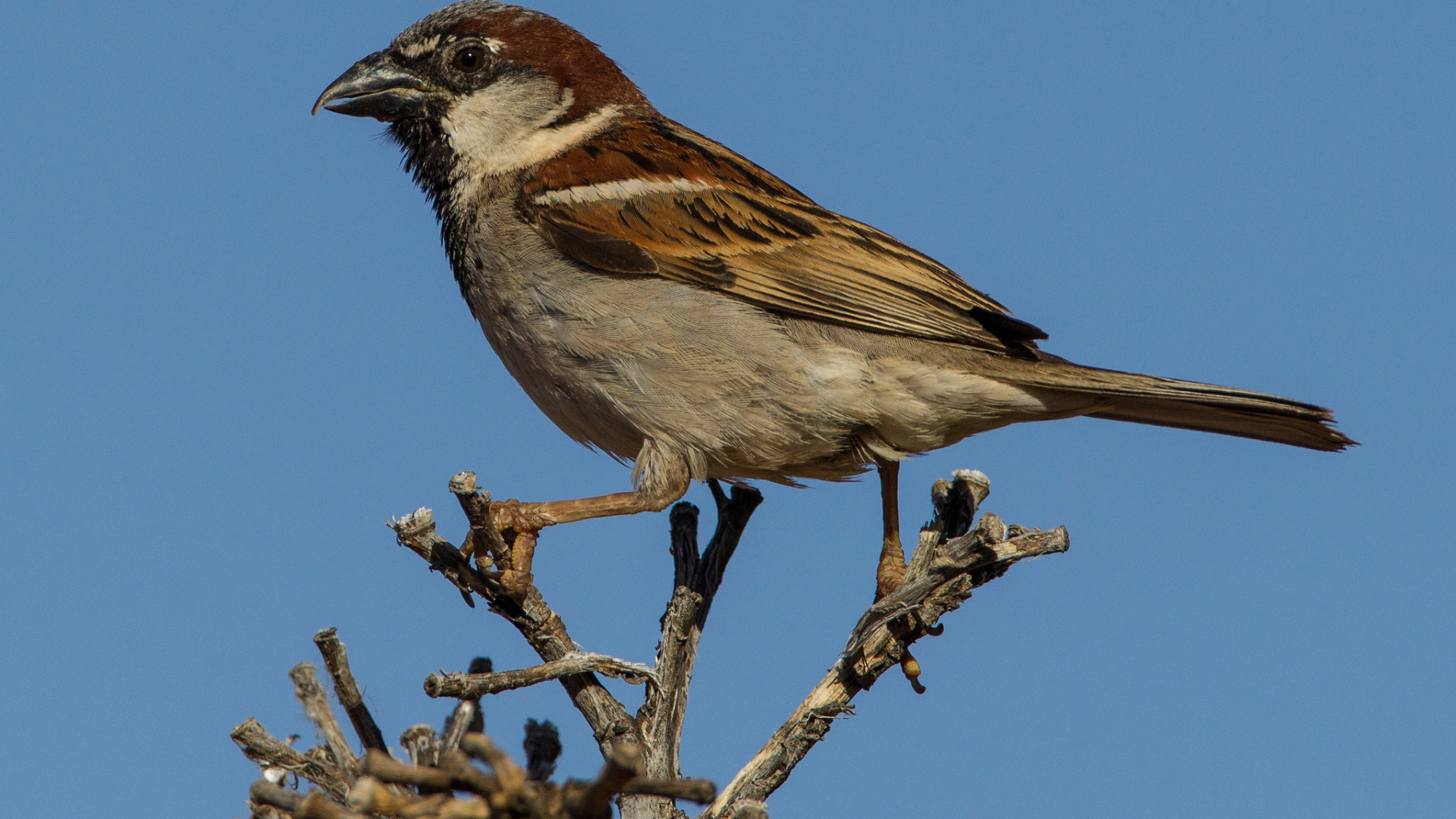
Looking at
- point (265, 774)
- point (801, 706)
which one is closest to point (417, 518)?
→ point (265, 774)

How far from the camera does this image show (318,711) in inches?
103

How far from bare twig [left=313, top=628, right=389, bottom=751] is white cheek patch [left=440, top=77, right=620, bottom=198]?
8.25 ft

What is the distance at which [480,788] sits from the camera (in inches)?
82.8

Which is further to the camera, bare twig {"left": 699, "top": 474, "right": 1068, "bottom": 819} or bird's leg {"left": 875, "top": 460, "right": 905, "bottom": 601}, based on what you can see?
bird's leg {"left": 875, "top": 460, "right": 905, "bottom": 601}

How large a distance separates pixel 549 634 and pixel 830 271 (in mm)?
1790

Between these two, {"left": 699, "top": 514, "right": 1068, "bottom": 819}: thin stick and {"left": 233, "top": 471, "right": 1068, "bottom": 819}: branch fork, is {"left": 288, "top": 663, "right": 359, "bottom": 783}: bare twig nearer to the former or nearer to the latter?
{"left": 233, "top": 471, "right": 1068, "bottom": 819}: branch fork

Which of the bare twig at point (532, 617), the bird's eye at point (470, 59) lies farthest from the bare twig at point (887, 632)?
the bird's eye at point (470, 59)

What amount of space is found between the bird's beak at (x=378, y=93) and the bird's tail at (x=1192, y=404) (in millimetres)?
2485

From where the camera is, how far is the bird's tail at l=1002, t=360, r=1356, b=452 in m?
4.29

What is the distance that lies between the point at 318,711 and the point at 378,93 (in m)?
3.02

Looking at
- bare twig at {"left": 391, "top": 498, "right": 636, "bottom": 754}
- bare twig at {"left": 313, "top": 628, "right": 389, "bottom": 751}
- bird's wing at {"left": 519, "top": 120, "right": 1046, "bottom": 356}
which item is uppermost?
bird's wing at {"left": 519, "top": 120, "right": 1046, "bottom": 356}

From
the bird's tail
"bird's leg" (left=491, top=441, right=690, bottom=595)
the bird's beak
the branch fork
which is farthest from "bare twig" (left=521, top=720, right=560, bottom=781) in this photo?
the bird's beak

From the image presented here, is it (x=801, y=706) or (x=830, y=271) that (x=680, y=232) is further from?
(x=801, y=706)

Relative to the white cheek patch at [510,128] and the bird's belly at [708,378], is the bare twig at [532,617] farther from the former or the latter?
the white cheek patch at [510,128]
